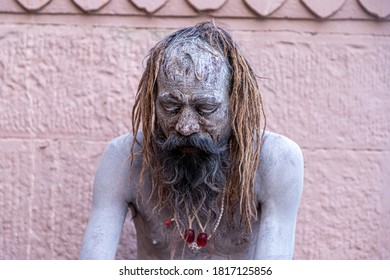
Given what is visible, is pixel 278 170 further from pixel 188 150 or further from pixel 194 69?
pixel 194 69

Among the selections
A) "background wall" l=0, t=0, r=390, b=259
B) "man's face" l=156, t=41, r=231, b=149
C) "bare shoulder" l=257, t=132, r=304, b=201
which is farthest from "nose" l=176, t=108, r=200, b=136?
"background wall" l=0, t=0, r=390, b=259

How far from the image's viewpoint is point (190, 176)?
264 cm

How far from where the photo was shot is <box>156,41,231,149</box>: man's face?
250 centimetres

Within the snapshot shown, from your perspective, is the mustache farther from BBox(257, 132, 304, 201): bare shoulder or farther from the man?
BBox(257, 132, 304, 201): bare shoulder

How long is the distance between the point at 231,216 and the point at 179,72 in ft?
1.38

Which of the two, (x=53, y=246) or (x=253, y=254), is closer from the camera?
(x=253, y=254)

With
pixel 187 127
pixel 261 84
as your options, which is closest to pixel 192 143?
pixel 187 127

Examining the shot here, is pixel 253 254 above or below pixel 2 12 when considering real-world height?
below

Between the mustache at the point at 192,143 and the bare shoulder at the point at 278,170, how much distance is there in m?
0.16

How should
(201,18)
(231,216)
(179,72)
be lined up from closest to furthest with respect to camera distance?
(179,72), (231,216), (201,18)

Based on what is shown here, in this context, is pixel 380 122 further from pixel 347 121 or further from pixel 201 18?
pixel 201 18

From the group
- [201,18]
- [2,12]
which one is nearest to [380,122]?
[201,18]

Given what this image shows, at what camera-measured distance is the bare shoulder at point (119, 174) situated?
8.93 feet

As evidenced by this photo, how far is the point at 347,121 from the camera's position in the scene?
3.29 metres
